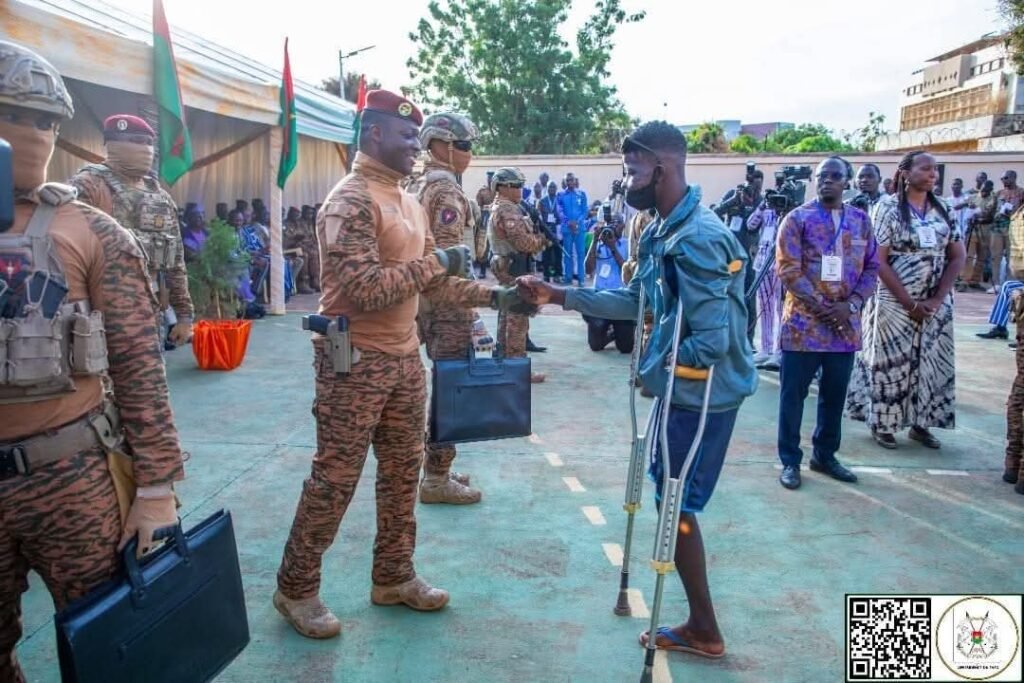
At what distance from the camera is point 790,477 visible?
15.0 feet

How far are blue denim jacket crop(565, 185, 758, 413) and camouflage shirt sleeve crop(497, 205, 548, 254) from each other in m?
3.40

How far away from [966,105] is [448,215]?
4522 centimetres

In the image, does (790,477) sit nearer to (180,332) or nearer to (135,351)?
(135,351)

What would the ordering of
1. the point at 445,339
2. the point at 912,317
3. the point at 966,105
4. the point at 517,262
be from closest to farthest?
the point at 445,339, the point at 912,317, the point at 517,262, the point at 966,105

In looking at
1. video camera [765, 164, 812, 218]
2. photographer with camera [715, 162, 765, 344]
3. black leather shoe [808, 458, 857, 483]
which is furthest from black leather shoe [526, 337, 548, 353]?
black leather shoe [808, 458, 857, 483]

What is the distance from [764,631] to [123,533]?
7.76 ft

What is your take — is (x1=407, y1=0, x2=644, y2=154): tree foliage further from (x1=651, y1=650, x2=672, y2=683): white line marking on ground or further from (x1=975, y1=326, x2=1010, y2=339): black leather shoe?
(x1=651, y1=650, x2=672, y2=683): white line marking on ground

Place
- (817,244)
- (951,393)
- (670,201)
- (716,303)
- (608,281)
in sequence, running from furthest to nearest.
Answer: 1. (608,281)
2. (951,393)
3. (817,244)
4. (670,201)
5. (716,303)

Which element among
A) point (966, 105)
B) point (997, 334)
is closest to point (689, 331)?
point (997, 334)

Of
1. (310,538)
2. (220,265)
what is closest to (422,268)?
(310,538)

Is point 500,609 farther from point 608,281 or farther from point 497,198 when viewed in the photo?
point 608,281

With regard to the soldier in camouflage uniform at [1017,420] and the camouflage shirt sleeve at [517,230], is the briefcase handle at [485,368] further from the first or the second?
the soldier in camouflage uniform at [1017,420]

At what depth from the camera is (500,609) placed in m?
3.15

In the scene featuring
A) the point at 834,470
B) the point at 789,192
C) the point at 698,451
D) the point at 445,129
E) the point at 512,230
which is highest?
the point at 445,129
